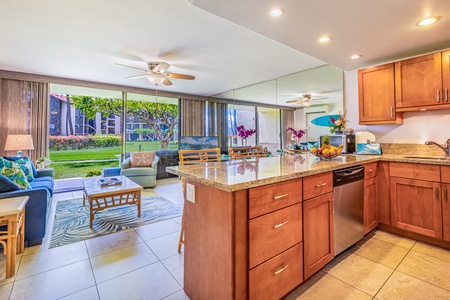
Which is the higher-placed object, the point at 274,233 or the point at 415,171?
the point at 415,171

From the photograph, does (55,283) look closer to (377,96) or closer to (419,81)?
(377,96)


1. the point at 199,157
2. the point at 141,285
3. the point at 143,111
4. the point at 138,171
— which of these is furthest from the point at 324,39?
the point at 143,111

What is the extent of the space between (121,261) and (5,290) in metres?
0.80

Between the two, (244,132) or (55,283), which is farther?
(244,132)

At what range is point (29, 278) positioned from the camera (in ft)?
5.90

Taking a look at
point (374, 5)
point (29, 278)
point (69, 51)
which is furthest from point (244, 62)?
point (29, 278)

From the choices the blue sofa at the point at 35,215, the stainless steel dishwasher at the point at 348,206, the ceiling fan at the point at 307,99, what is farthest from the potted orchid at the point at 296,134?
the blue sofa at the point at 35,215

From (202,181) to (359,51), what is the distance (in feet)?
8.44

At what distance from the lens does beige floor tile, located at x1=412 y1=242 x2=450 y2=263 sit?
6.84ft

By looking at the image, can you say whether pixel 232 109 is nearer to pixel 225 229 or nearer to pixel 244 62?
pixel 244 62

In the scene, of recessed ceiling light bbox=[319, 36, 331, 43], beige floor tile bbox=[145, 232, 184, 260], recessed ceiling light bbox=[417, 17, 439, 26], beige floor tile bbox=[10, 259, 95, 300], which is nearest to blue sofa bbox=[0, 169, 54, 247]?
beige floor tile bbox=[10, 259, 95, 300]

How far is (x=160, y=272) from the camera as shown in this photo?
188cm

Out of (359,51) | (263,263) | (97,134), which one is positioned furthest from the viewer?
(97,134)

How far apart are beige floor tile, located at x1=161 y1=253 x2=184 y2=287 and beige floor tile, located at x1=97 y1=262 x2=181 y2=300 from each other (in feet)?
0.12
